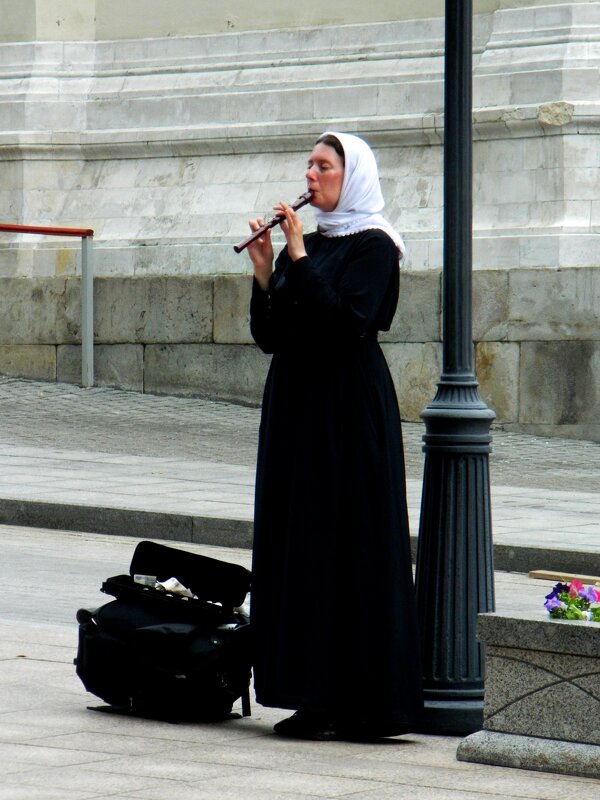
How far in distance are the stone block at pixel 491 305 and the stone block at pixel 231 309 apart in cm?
216

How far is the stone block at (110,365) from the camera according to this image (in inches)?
679

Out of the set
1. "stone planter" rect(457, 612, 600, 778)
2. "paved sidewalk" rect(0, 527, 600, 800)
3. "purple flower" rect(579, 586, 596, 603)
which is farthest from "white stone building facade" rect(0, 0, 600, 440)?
"stone planter" rect(457, 612, 600, 778)

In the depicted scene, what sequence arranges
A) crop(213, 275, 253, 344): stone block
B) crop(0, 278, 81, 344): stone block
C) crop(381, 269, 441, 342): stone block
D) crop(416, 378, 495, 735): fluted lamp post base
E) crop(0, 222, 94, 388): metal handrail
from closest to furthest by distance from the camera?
crop(416, 378, 495, 735): fluted lamp post base → crop(381, 269, 441, 342): stone block → crop(213, 275, 253, 344): stone block → crop(0, 222, 94, 388): metal handrail → crop(0, 278, 81, 344): stone block

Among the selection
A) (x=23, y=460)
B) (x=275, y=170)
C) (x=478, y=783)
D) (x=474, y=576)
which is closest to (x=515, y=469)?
(x=23, y=460)

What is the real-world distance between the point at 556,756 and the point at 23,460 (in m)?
8.57

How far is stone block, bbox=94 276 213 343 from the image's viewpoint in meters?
16.8

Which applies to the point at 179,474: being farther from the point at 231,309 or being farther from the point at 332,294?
the point at 332,294

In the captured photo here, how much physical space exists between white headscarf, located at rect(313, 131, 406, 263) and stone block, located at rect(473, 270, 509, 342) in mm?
9501

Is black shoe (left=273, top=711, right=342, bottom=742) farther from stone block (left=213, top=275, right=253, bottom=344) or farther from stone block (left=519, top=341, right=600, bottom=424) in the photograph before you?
stone block (left=213, top=275, right=253, bottom=344)

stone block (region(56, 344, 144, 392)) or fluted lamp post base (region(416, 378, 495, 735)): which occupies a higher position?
stone block (region(56, 344, 144, 392))

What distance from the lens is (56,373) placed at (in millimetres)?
17766

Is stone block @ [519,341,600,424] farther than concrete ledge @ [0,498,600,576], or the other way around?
A: stone block @ [519,341,600,424]

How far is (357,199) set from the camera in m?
5.61

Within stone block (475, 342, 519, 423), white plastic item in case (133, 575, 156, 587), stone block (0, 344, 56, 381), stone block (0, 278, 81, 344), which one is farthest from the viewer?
stone block (0, 344, 56, 381)
